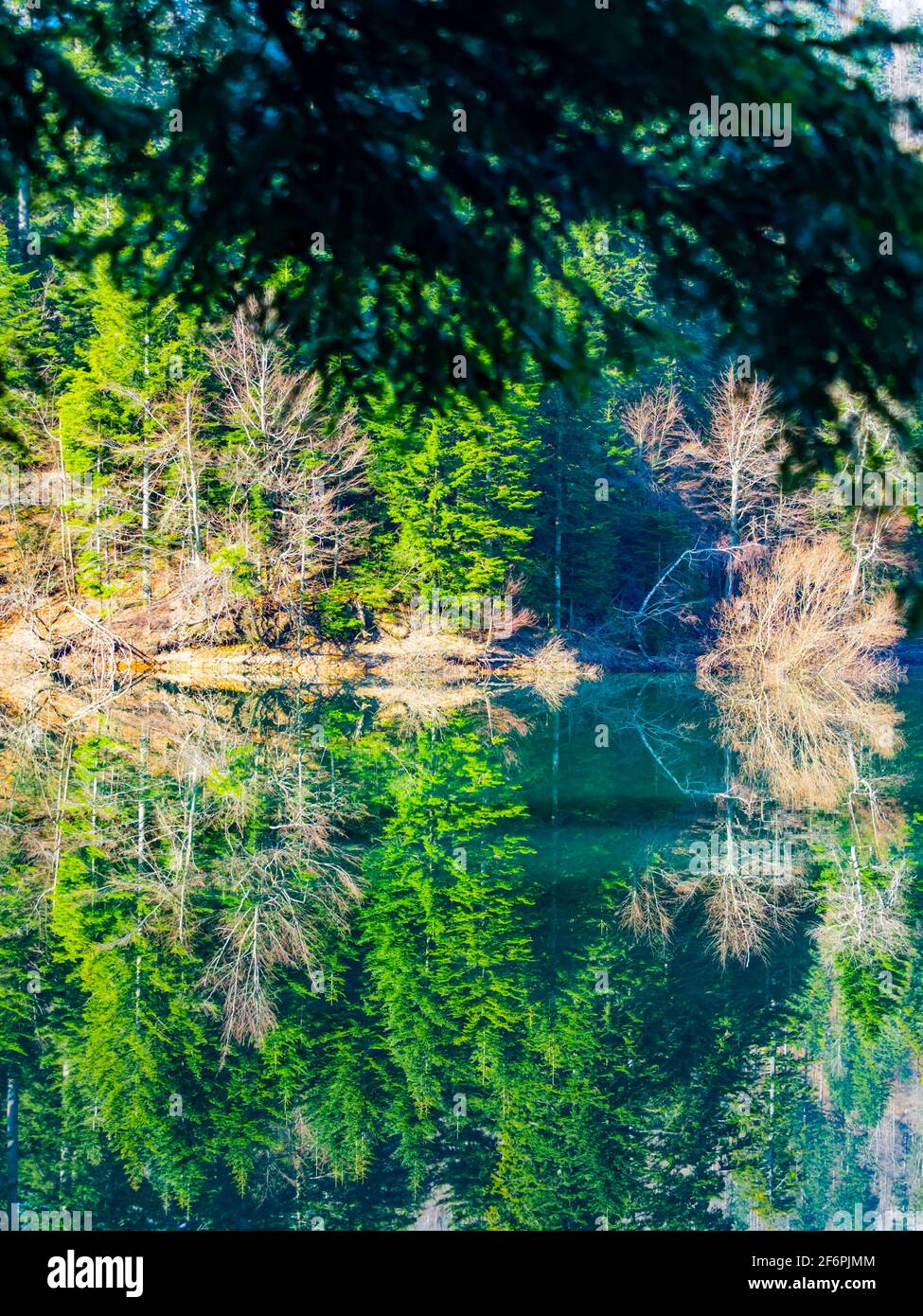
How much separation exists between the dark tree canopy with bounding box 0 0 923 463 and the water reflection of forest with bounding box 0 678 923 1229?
15.4 ft

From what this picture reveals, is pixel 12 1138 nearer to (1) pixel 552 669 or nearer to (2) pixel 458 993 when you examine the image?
(2) pixel 458 993

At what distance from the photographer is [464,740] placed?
1927cm

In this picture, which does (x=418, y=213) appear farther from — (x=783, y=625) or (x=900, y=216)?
(x=783, y=625)

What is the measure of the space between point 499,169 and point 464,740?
1596 cm

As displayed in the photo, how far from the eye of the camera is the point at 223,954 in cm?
984

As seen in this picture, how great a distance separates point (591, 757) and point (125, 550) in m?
14.4

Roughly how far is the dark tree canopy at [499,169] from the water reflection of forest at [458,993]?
4.68 m

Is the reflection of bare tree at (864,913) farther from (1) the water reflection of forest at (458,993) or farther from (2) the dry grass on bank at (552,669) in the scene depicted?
(2) the dry grass on bank at (552,669)

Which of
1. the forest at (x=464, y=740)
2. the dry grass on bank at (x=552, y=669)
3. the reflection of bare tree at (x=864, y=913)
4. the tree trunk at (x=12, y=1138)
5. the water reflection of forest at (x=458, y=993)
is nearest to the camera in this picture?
the forest at (x=464, y=740)

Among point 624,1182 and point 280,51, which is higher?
point 280,51

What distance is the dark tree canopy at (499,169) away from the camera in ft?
10.2

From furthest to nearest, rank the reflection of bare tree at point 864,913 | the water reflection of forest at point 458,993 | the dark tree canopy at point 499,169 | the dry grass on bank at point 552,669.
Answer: the dry grass on bank at point 552,669
the reflection of bare tree at point 864,913
the water reflection of forest at point 458,993
the dark tree canopy at point 499,169

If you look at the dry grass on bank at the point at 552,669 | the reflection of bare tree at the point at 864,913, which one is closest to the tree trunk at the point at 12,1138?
the reflection of bare tree at the point at 864,913
